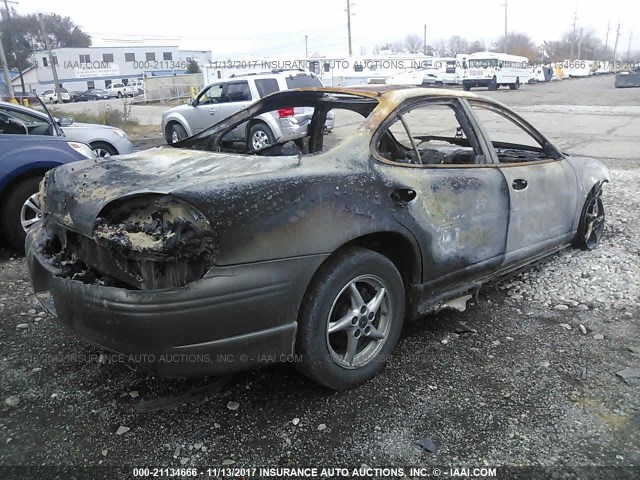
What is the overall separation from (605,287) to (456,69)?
139ft

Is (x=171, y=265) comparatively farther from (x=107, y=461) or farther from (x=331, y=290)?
(x=107, y=461)

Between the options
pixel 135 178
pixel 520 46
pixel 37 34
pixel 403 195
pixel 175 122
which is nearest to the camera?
pixel 135 178

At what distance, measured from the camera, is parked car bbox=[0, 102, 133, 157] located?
5984 mm

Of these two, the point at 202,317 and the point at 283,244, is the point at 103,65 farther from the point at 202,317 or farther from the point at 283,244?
the point at 202,317

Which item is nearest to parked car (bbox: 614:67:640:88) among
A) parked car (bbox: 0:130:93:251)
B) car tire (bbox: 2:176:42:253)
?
parked car (bbox: 0:130:93:251)

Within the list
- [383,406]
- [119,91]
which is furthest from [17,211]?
[119,91]

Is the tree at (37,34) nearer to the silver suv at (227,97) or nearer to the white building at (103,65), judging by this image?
the white building at (103,65)

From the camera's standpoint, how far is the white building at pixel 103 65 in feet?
235

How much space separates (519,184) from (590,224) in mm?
1644

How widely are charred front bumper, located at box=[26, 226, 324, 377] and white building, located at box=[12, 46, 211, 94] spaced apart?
68.9 m

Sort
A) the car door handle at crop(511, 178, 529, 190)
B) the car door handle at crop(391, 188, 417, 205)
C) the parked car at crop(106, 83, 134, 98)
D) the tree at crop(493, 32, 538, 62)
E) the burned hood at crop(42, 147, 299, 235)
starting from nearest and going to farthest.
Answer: the burned hood at crop(42, 147, 299, 235), the car door handle at crop(391, 188, 417, 205), the car door handle at crop(511, 178, 529, 190), the parked car at crop(106, 83, 134, 98), the tree at crop(493, 32, 538, 62)

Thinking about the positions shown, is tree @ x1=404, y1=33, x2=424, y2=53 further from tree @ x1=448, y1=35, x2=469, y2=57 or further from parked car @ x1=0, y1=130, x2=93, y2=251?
parked car @ x1=0, y1=130, x2=93, y2=251

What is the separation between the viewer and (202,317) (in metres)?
2.28

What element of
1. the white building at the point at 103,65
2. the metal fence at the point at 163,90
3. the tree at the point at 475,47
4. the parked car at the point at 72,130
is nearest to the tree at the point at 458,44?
the tree at the point at 475,47
